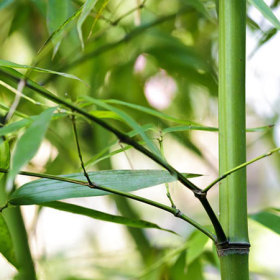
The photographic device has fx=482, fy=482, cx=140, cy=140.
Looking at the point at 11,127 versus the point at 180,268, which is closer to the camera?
the point at 11,127

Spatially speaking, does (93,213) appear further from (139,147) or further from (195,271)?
(195,271)

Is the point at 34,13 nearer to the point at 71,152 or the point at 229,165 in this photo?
the point at 71,152

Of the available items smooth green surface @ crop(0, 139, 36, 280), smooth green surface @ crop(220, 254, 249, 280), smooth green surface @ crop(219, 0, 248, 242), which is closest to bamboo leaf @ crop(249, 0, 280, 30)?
smooth green surface @ crop(219, 0, 248, 242)

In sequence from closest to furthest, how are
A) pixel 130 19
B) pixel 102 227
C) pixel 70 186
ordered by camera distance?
pixel 70 186 < pixel 130 19 < pixel 102 227

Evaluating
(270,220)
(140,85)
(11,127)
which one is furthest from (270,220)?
(140,85)

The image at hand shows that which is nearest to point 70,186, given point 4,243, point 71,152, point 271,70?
point 4,243

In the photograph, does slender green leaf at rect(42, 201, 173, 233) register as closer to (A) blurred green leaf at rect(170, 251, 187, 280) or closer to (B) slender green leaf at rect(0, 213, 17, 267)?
(B) slender green leaf at rect(0, 213, 17, 267)

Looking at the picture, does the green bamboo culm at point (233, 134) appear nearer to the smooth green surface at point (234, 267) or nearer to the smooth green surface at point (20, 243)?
the smooth green surface at point (234, 267)
